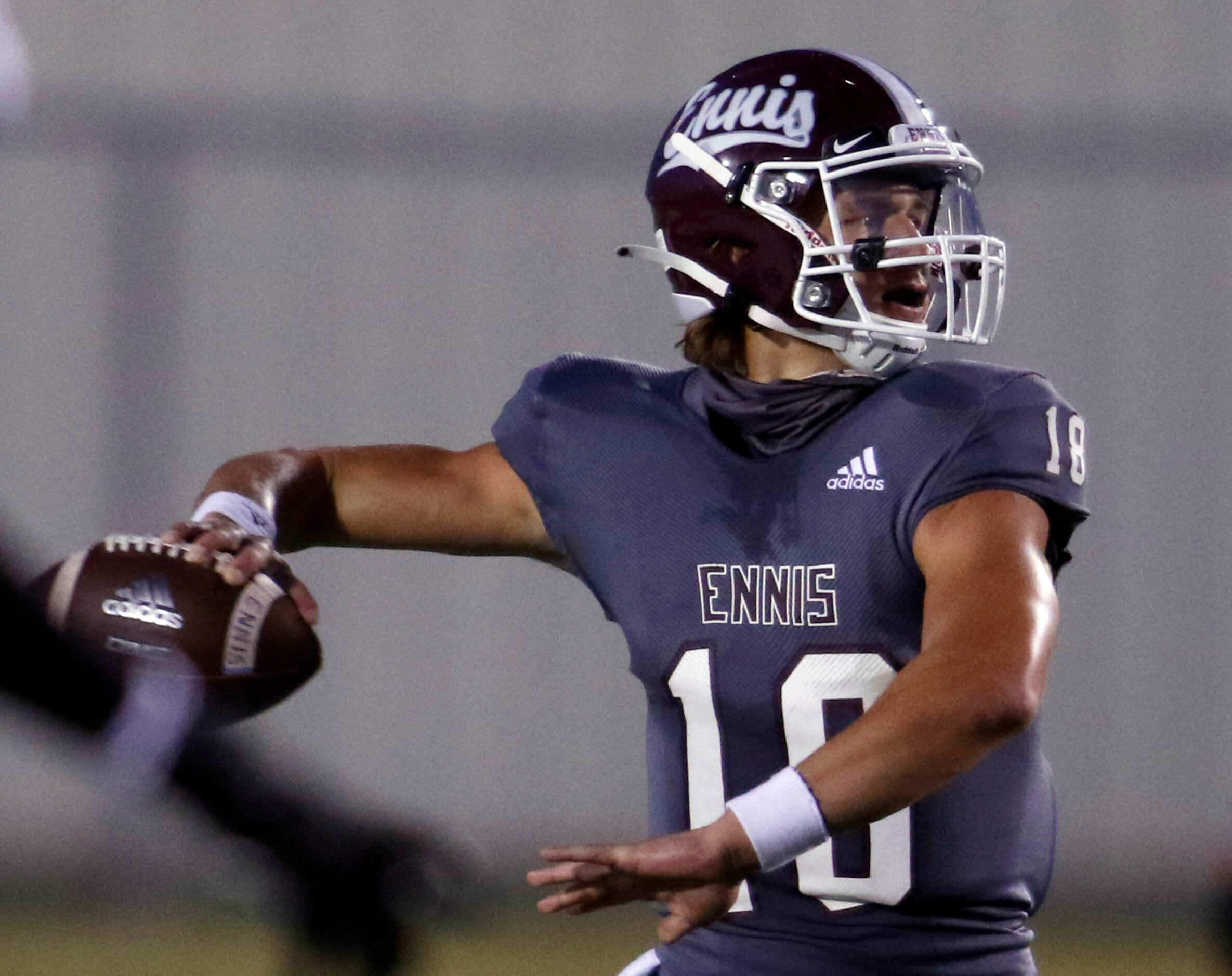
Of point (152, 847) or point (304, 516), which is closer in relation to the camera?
point (304, 516)

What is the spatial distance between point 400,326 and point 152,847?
58.1 inches

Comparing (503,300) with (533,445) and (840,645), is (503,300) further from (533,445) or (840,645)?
(840,645)

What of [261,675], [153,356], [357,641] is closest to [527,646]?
[357,641]

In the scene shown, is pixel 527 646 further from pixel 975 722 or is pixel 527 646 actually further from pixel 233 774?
pixel 233 774

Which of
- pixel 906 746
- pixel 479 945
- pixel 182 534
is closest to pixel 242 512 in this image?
pixel 182 534

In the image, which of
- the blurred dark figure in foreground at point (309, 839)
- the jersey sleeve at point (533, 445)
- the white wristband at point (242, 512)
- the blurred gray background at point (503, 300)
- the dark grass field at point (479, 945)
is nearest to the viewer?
the blurred dark figure in foreground at point (309, 839)

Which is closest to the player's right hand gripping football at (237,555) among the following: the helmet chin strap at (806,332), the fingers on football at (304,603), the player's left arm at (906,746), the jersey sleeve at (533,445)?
the fingers on football at (304,603)

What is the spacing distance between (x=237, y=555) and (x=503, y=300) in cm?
303

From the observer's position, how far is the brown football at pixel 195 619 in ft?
5.81

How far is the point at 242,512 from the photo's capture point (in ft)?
7.06

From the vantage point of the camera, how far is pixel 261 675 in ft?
6.23

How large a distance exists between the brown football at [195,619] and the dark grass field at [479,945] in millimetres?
2031

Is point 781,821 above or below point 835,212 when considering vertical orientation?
below

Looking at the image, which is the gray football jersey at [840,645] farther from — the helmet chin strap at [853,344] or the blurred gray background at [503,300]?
the blurred gray background at [503,300]
